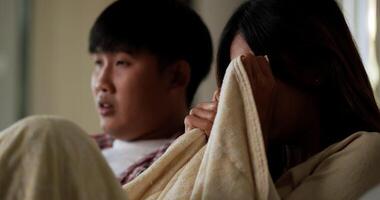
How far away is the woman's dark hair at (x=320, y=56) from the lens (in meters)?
0.95

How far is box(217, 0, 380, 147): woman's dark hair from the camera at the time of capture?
→ 953mm

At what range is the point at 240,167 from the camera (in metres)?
0.69

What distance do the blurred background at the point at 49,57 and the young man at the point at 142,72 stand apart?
0.70 m

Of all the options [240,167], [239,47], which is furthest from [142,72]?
[240,167]

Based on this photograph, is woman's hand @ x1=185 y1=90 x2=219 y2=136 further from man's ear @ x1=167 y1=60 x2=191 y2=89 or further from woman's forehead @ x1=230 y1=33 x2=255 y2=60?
man's ear @ x1=167 y1=60 x2=191 y2=89

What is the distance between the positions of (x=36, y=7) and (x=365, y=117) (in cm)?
160

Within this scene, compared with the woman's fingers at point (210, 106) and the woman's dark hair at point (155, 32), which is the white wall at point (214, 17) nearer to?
the woman's dark hair at point (155, 32)

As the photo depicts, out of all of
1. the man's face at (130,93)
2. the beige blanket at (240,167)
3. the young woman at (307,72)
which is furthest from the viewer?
the man's face at (130,93)

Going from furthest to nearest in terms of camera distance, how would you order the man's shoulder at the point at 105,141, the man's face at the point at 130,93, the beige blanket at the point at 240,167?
1. the man's shoulder at the point at 105,141
2. the man's face at the point at 130,93
3. the beige blanket at the point at 240,167

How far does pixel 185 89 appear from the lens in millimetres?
1497

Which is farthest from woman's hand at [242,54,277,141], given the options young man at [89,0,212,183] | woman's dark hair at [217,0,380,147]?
young man at [89,0,212,183]

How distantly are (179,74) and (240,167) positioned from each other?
0.80m

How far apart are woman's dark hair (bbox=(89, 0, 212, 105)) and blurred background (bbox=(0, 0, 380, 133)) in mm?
673

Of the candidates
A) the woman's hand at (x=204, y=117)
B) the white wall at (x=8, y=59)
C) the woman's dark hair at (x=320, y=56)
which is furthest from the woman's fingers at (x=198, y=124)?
the white wall at (x=8, y=59)
